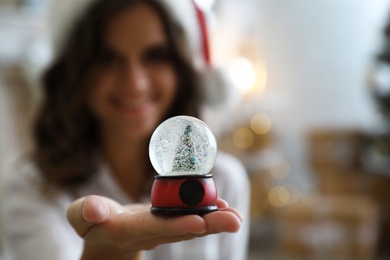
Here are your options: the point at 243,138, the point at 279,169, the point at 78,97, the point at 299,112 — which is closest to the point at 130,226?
the point at 78,97

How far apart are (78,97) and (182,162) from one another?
689 mm

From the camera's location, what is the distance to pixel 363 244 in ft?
9.41

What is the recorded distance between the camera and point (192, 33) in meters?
1.29

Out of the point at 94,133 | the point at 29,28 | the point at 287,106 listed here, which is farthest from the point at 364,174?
the point at 94,133

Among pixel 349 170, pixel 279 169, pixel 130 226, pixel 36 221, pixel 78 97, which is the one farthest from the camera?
pixel 279 169

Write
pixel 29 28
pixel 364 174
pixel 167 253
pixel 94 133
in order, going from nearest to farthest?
pixel 167 253
pixel 94 133
pixel 29 28
pixel 364 174

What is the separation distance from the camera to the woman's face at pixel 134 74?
117 cm

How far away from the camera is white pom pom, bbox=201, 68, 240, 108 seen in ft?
4.38

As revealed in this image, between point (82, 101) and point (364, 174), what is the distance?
2.34 m

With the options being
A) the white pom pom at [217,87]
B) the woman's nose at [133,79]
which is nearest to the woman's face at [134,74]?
the woman's nose at [133,79]

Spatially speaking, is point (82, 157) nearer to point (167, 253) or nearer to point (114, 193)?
point (114, 193)

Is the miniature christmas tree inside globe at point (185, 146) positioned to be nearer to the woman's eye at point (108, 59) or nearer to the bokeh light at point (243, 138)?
the woman's eye at point (108, 59)

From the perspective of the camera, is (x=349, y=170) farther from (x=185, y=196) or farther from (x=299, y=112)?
(x=185, y=196)

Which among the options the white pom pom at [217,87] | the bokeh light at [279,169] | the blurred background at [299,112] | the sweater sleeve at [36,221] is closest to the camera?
the sweater sleeve at [36,221]
